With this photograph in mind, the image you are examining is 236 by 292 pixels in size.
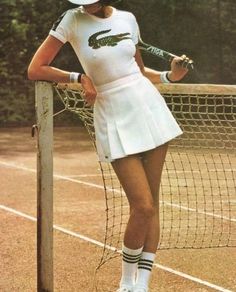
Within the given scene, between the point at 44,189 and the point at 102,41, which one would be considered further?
the point at 44,189

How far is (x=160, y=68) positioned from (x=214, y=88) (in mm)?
15920

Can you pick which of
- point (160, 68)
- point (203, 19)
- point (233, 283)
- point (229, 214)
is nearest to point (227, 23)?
point (203, 19)

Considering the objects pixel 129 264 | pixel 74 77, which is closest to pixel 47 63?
pixel 74 77

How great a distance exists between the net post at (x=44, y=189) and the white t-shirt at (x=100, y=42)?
0.38 m

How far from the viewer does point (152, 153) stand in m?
3.14

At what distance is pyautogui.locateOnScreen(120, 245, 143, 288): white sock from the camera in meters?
3.22

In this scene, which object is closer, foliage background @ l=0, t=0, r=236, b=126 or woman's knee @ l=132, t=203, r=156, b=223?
woman's knee @ l=132, t=203, r=156, b=223

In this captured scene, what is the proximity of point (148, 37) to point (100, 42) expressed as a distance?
1721 centimetres

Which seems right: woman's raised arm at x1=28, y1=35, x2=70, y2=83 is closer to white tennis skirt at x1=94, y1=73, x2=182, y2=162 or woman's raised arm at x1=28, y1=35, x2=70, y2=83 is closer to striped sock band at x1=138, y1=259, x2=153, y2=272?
white tennis skirt at x1=94, y1=73, x2=182, y2=162

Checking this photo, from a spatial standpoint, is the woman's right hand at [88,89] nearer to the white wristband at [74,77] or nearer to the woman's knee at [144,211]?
the white wristband at [74,77]

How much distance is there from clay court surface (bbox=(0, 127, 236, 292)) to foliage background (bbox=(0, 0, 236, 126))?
9886 millimetres

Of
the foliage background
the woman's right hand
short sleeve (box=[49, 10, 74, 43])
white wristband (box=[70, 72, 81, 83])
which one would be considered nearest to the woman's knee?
the woman's right hand

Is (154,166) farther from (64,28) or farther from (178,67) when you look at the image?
(64,28)

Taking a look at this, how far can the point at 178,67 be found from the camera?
3.31 meters
